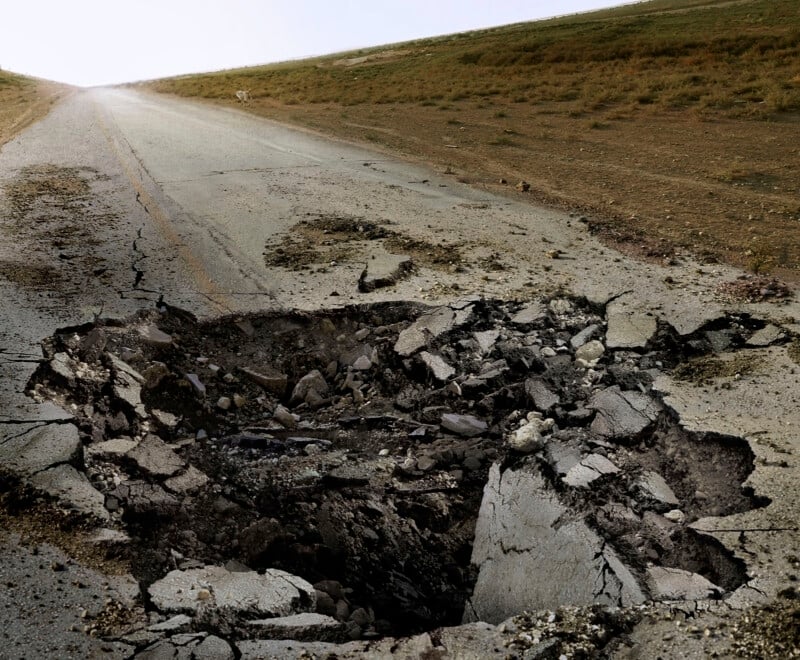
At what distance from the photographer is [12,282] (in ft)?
17.7

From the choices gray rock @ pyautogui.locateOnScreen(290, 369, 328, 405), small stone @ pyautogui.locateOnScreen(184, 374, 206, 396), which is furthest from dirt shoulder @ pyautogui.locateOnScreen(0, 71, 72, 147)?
gray rock @ pyautogui.locateOnScreen(290, 369, 328, 405)

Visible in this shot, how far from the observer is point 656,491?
10.5 ft

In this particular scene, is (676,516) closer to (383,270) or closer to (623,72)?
(383,270)

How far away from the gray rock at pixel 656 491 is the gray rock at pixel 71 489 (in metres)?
2.58

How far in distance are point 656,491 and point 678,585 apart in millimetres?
613

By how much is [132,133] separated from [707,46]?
18780 mm

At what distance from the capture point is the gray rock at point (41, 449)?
3176 mm

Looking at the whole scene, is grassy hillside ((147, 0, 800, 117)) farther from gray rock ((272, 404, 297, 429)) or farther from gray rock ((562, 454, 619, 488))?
gray rock ((272, 404, 297, 429))

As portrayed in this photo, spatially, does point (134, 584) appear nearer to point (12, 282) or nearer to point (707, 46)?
point (12, 282)

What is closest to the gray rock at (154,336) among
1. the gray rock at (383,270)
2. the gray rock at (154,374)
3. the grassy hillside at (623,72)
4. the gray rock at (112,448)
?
the gray rock at (154,374)

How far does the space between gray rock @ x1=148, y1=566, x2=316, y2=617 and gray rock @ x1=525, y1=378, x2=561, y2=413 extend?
5.81 feet

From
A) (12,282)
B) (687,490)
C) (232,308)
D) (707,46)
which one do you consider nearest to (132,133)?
(12,282)

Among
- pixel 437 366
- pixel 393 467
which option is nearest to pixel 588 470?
pixel 393 467

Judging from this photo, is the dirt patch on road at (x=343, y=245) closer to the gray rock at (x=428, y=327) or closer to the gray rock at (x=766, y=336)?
the gray rock at (x=428, y=327)
